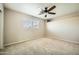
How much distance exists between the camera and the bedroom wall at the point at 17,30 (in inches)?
93.6

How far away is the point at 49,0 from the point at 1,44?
142 cm

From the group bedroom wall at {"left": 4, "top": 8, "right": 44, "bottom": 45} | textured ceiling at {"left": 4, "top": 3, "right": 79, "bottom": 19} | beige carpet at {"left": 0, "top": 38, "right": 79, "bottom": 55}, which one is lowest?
beige carpet at {"left": 0, "top": 38, "right": 79, "bottom": 55}

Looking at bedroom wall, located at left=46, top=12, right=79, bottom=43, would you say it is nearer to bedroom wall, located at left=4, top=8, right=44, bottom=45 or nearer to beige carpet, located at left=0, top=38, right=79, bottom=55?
beige carpet, located at left=0, top=38, right=79, bottom=55

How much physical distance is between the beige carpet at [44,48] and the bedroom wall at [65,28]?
128mm

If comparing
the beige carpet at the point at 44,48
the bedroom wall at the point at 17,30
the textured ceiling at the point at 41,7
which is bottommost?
the beige carpet at the point at 44,48

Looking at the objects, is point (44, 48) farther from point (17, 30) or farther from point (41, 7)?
point (41, 7)

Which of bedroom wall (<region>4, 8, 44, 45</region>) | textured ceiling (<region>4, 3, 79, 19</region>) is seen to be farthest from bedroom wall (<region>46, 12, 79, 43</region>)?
bedroom wall (<region>4, 8, 44, 45</region>)

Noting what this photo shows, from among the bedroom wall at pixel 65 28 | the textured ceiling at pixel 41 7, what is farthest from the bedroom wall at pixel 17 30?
the bedroom wall at pixel 65 28

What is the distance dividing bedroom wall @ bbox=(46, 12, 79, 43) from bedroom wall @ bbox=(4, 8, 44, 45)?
0.23 meters

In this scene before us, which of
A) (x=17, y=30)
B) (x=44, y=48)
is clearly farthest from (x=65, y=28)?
(x=17, y=30)

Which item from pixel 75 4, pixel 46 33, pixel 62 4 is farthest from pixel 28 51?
pixel 75 4

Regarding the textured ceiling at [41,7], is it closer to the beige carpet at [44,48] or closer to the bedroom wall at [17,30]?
the bedroom wall at [17,30]

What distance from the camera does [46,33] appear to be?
249 centimetres

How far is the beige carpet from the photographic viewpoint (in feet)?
7.90
